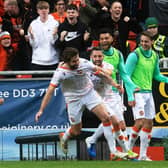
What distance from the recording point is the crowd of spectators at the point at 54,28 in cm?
1666

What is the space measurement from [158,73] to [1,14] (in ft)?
13.0

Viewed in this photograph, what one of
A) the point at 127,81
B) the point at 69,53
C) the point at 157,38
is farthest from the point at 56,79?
the point at 157,38

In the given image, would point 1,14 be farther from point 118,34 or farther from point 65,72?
point 65,72

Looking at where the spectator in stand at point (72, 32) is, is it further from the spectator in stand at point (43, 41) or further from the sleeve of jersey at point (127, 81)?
the sleeve of jersey at point (127, 81)

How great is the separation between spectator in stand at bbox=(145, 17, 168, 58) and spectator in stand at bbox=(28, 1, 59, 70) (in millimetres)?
1947

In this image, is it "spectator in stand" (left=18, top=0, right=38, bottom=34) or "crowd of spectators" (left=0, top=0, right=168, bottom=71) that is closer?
"crowd of spectators" (left=0, top=0, right=168, bottom=71)

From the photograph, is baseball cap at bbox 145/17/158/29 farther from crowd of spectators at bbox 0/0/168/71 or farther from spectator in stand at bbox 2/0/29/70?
spectator in stand at bbox 2/0/29/70

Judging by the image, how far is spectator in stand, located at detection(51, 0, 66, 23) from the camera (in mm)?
17125

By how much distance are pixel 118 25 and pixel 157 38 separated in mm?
903

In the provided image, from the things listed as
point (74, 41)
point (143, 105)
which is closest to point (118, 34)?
point (74, 41)

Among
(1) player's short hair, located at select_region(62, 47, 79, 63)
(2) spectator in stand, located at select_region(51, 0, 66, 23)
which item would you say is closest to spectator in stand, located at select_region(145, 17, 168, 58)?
(2) spectator in stand, located at select_region(51, 0, 66, 23)

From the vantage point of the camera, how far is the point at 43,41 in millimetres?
16672

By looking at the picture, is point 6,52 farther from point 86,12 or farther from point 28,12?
point 86,12

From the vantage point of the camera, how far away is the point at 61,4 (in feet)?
56.1
